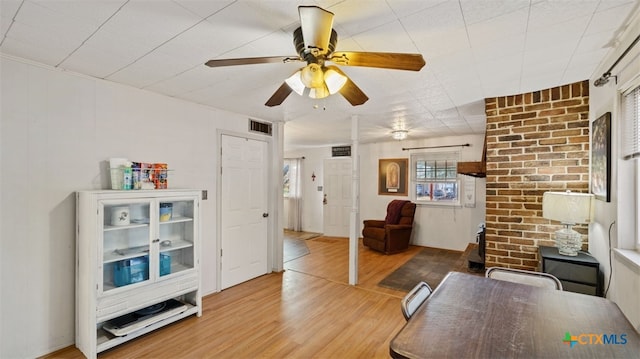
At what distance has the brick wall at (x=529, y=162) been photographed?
255cm

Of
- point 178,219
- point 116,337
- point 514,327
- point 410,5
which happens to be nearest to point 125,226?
point 178,219

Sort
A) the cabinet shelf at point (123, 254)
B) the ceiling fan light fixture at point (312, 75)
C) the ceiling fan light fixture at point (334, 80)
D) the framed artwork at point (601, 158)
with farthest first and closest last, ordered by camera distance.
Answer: the cabinet shelf at point (123, 254) → the framed artwork at point (601, 158) → the ceiling fan light fixture at point (334, 80) → the ceiling fan light fixture at point (312, 75)

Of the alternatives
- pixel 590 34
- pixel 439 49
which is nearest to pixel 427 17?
pixel 439 49

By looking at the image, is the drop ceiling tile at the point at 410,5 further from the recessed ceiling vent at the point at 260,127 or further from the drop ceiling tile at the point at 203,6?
the recessed ceiling vent at the point at 260,127

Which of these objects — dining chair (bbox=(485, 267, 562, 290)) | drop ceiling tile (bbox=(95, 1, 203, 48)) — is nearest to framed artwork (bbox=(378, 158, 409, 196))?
dining chair (bbox=(485, 267, 562, 290))

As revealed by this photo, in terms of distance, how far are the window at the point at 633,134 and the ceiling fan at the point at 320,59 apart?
1481mm

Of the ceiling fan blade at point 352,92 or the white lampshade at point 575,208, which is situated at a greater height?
the ceiling fan blade at point 352,92

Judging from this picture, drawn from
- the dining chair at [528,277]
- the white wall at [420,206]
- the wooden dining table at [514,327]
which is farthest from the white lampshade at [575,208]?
the white wall at [420,206]

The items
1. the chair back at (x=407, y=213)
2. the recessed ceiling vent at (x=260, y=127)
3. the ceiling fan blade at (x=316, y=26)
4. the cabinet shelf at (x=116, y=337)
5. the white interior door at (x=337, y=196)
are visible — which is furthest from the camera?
the white interior door at (x=337, y=196)

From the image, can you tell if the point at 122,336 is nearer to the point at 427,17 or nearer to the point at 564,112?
the point at 427,17

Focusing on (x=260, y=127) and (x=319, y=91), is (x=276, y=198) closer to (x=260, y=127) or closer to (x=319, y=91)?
(x=260, y=127)

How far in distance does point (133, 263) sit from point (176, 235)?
58cm

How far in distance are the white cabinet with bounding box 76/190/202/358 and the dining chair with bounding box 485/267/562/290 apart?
2.72m

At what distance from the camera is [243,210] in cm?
389
